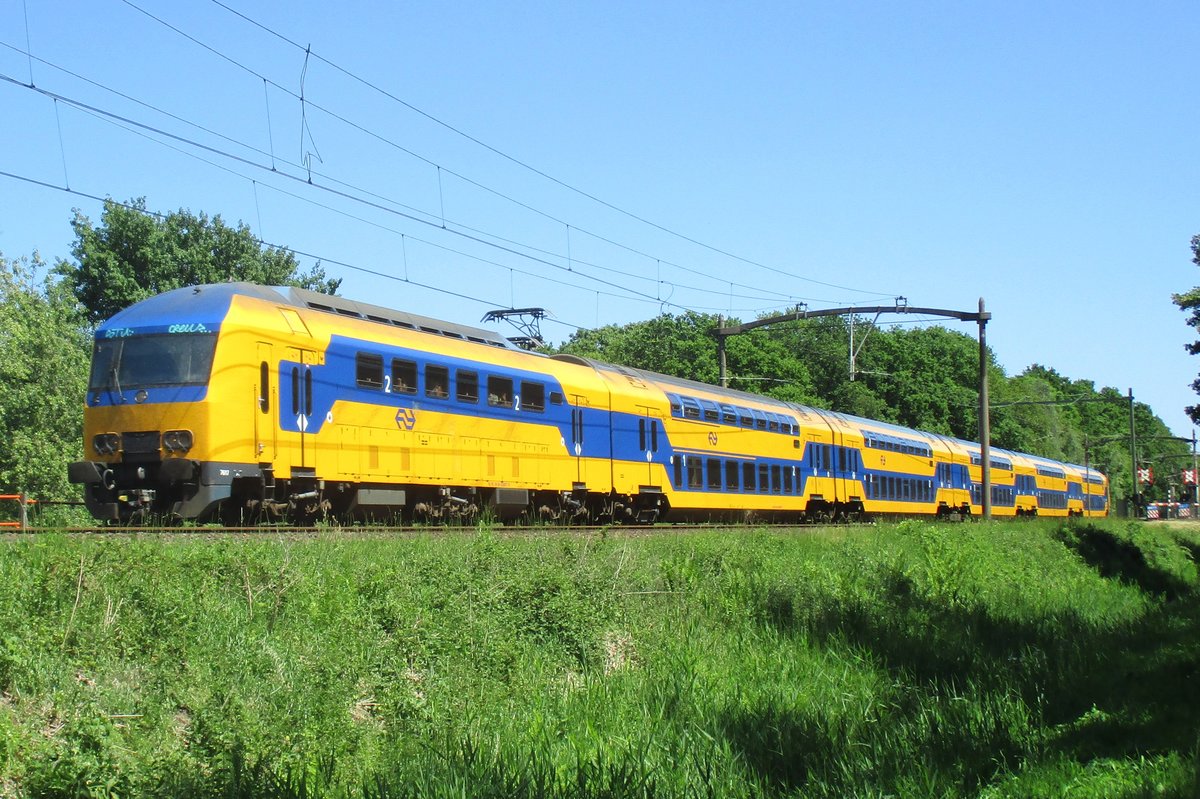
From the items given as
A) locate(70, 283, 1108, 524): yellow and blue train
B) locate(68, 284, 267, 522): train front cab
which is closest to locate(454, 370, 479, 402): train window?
locate(70, 283, 1108, 524): yellow and blue train

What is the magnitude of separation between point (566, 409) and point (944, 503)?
30263 millimetres

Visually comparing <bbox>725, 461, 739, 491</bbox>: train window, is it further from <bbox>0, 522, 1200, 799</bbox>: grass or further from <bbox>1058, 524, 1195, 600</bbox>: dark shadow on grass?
<bbox>0, 522, 1200, 799</bbox>: grass

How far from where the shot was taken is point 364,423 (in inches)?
746

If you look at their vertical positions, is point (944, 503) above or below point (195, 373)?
below

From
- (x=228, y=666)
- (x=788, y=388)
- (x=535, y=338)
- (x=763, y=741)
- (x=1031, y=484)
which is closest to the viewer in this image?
(x=228, y=666)

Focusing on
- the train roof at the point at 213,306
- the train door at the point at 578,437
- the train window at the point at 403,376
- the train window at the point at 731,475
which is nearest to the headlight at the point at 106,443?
the train roof at the point at 213,306

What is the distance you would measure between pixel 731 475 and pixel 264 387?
1760cm

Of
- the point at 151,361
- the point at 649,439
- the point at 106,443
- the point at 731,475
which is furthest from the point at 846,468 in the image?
the point at 106,443

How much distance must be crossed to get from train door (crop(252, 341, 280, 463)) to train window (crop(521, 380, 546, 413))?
6730 mm

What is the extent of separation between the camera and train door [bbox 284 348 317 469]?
17.7 m

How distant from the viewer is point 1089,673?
1484 centimetres

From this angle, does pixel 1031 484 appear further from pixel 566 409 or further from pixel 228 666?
pixel 228 666

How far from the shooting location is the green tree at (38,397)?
44.3 m

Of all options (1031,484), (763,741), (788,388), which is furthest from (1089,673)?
(788,388)
